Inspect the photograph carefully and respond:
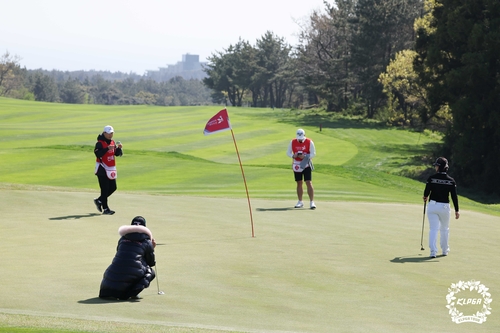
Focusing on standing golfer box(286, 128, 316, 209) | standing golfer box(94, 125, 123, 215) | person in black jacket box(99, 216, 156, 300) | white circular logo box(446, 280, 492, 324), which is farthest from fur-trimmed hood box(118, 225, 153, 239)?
standing golfer box(286, 128, 316, 209)

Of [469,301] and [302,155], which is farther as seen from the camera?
[302,155]

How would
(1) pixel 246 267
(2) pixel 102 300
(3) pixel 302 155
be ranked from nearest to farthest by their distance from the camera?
(2) pixel 102 300
(1) pixel 246 267
(3) pixel 302 155

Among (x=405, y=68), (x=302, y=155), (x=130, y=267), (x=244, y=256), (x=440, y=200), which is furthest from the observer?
(x=405, y=68)

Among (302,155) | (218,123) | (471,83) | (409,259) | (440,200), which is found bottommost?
(409,259)

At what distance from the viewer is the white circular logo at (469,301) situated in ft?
32.3

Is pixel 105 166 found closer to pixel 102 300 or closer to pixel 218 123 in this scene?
pixel 218 123

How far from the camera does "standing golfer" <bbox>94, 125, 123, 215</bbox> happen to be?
1823cm

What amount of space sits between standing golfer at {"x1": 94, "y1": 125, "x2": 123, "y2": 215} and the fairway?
57 centimetres

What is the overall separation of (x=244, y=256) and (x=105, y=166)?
6.17 m

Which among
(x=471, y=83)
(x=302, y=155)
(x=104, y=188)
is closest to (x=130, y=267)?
(x=104, y=188)

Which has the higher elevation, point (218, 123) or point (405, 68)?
point (405, 68)

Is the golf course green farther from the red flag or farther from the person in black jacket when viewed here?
the red flag

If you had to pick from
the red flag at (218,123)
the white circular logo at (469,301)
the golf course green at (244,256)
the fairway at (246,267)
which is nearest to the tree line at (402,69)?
the golf course green at (244,256)

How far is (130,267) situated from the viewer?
10.3 metres
